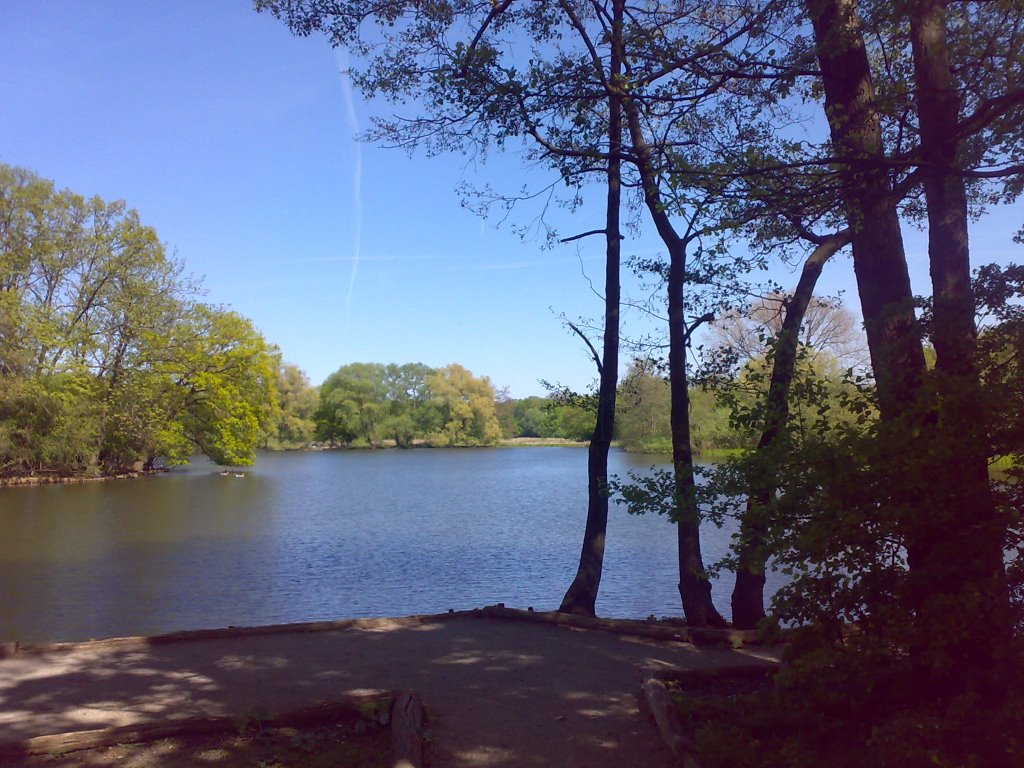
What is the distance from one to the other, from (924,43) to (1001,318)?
204 cm

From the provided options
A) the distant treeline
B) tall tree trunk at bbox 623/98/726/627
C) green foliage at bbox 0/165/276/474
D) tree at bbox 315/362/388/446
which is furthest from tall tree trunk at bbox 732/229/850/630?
tree at bbox 315/362/388/446

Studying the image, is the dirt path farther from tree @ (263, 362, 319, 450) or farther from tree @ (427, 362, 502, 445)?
Answer: tree @ (427, 362, 502, 445)

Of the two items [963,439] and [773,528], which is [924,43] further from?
[773,528]

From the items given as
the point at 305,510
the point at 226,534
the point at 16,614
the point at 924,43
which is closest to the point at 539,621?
the point at 924,43

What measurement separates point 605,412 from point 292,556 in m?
9.52

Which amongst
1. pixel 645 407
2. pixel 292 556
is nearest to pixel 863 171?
pixel 645 407

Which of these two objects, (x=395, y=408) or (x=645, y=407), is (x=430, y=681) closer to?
(x=645, y=407)

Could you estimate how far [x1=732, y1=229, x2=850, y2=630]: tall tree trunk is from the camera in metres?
4.17

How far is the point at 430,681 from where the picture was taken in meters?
5.63

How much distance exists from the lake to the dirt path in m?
3.94

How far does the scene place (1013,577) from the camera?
3387 millimetres

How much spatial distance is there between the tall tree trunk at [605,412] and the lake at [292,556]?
1986 mm

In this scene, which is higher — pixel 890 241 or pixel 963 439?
pixel 890 241

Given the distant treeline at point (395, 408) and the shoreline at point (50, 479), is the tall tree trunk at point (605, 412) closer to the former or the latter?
the shoreline at point (50, 479)
